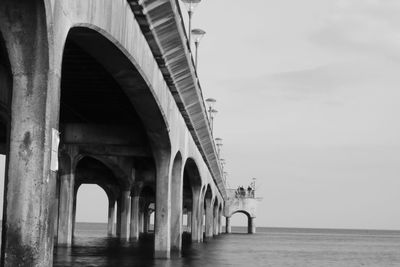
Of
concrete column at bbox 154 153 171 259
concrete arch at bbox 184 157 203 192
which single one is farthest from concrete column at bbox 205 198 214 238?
concrete column at bbox 154 153 171 259

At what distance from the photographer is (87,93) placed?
24.1m

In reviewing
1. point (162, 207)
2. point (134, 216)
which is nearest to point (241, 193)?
point (134, 216)

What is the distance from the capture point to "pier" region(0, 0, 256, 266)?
9117 millimetres

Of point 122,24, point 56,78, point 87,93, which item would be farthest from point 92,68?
point 56,78

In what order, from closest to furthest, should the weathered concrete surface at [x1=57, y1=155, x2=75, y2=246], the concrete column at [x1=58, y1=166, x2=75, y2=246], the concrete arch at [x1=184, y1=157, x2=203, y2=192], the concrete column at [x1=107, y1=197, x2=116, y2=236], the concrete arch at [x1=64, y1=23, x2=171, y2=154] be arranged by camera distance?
the concrete arch at [x1=64, y1=23, x2=171, y2=154]
the weathered concrete surface at [x1=57, y1=155, x2=75, y2=246]
the concrete column at [x1=58, y1=166, x2=75, y2=246]
the concrete arch at [x1=184, y1=157, x2=203, y2=192]
the concrete column at [x1=107, y1=197, x2=116, y2=236]

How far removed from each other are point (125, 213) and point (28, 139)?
4146cm

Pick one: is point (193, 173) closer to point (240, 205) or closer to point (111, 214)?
point (111, 214)

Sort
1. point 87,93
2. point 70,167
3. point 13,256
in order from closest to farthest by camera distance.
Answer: point 13,256 < point 87,93 < point 70,167

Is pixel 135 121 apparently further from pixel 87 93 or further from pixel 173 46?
pixel 173 46

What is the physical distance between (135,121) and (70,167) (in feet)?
28.9

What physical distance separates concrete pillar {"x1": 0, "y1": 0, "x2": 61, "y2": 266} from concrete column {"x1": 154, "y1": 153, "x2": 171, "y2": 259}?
16.1 meters

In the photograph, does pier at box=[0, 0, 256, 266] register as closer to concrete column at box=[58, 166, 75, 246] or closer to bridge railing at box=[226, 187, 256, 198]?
concrete column at box=[58, 166, 75, 246]

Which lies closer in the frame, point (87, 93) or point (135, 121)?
point (87, 93)

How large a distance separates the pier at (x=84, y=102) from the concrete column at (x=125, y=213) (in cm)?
538
